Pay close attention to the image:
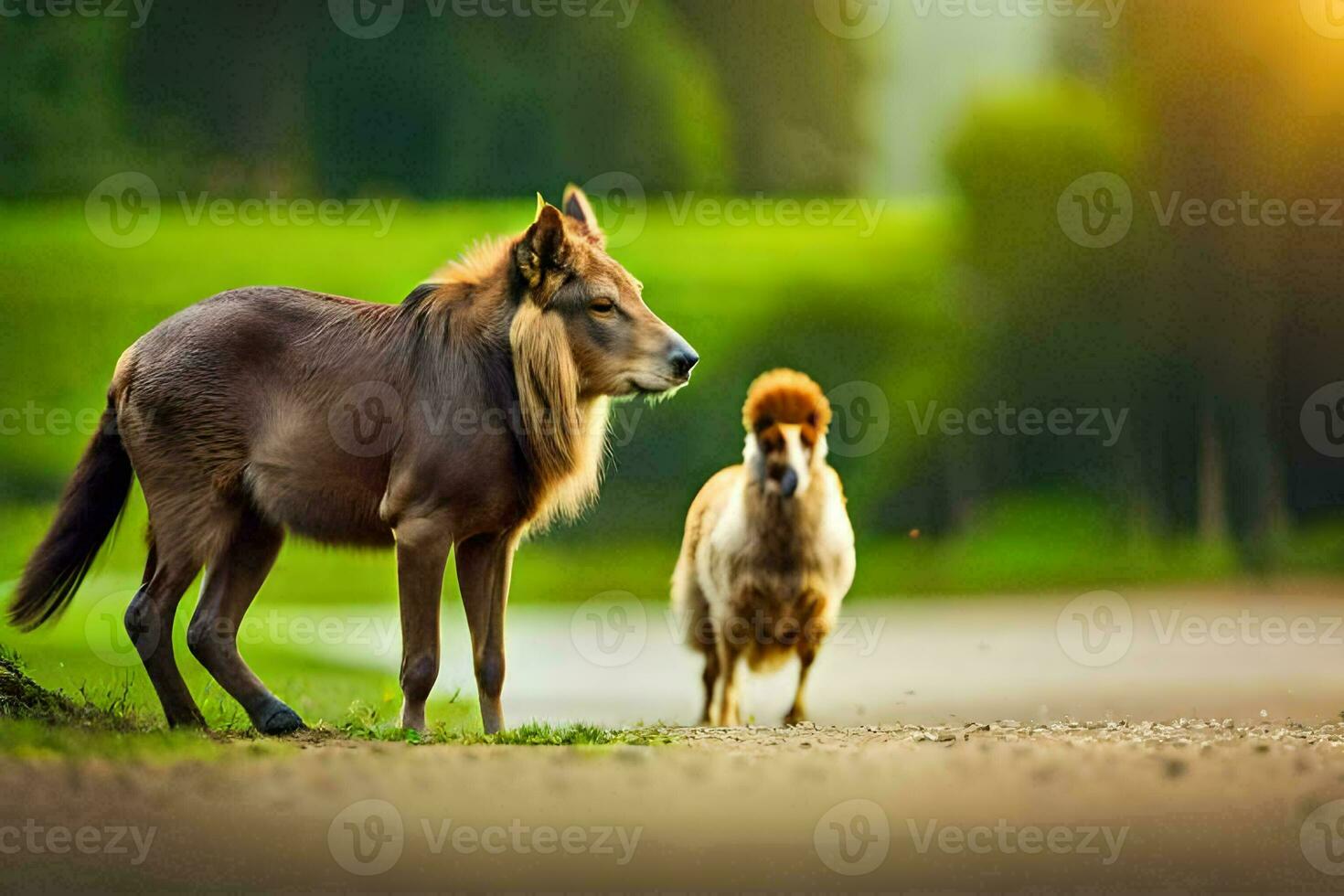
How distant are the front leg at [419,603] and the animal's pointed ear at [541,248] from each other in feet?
4.39

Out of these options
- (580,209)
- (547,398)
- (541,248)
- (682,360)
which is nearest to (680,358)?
(682,360)

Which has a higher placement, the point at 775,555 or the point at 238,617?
the point at 775,555

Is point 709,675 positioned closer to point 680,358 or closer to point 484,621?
point 484,621

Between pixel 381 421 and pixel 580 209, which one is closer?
pixel 381 421

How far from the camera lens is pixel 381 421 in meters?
6.96

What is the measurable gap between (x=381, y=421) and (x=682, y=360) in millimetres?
1516

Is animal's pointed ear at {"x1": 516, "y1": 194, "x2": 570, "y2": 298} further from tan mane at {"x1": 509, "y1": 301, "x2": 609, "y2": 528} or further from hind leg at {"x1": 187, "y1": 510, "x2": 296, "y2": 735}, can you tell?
hind leg at {"x1": 187, "y1": 510, "x2": 296, "y2": 735}

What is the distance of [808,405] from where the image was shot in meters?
9.13

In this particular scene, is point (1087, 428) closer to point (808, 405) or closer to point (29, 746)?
point (808, 405)

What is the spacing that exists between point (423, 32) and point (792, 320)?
25.6 feet

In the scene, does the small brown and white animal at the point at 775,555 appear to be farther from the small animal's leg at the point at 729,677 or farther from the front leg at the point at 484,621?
the front leg at the point at 484,621

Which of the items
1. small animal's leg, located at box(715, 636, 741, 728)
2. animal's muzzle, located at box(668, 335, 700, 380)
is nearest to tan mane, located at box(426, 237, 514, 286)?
animal's muzzle, located at box(668, 335, 700, 380)

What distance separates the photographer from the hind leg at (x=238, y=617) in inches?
272

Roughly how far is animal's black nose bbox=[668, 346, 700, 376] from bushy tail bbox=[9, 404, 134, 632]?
299 centimetres
